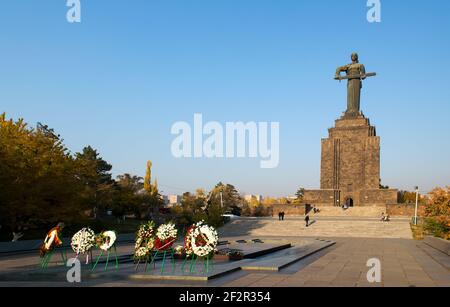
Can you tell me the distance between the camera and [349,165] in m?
58.8

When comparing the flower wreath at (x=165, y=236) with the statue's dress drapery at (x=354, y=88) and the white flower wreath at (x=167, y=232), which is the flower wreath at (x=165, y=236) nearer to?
the white flower wreath at (x=167, y=232)

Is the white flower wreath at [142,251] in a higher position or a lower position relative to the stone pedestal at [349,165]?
lower

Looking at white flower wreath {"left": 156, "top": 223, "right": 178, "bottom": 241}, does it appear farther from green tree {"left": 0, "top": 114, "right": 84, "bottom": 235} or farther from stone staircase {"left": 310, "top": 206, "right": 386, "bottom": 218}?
stone staircase {"left": 310, "top": 206, "right": 386, "bottom": 218}

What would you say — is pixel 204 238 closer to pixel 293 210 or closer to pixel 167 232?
pixel 167 232

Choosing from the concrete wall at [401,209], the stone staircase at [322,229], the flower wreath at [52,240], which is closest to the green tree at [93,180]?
the stone staircase at [322,229]

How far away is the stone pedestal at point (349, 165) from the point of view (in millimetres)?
57281

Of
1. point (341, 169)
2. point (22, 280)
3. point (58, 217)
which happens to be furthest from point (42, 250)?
point (341, 169)

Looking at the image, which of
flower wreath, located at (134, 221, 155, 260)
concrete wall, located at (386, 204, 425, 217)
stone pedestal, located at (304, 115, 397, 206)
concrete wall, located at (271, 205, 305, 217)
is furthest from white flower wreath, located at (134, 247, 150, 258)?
stone pedestal, located at (304, 115, 397, 206)

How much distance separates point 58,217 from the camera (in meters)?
24.9

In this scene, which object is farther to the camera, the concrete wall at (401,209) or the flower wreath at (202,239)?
the concrete wall at (401,209)

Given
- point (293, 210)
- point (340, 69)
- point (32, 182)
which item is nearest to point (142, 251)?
point (32, 182)

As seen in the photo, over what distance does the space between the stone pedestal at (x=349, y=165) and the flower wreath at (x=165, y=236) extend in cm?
4740
